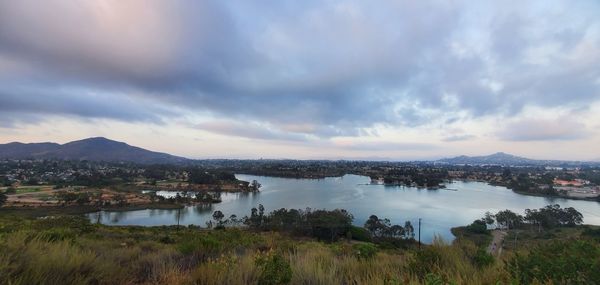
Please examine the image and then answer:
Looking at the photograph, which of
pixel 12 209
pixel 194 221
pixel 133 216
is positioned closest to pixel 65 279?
pixel 194 221

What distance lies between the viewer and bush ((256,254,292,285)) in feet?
9.74

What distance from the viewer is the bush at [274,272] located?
2.97 meters

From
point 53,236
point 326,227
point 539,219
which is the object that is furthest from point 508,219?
point 53,236

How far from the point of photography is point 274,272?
120 inches

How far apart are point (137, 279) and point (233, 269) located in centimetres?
157

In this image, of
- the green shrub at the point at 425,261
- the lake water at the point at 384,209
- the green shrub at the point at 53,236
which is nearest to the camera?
the green shrub at the point at 425,261

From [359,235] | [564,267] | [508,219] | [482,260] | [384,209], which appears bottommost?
[384,209]

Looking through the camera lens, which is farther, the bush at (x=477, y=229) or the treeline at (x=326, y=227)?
the bush at (x=477, y=229)

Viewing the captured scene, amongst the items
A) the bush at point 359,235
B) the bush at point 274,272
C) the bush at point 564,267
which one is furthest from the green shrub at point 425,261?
the bush at point 359,235

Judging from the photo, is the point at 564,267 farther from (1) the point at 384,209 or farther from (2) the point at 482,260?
(1) the point at 384,209

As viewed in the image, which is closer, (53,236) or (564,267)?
(564,267)

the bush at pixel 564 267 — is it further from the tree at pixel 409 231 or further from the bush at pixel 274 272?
the tree at pixel 409 231

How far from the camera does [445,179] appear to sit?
12406 centimetres

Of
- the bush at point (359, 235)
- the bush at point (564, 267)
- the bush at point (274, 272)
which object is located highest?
the bush at point (564, 267)
